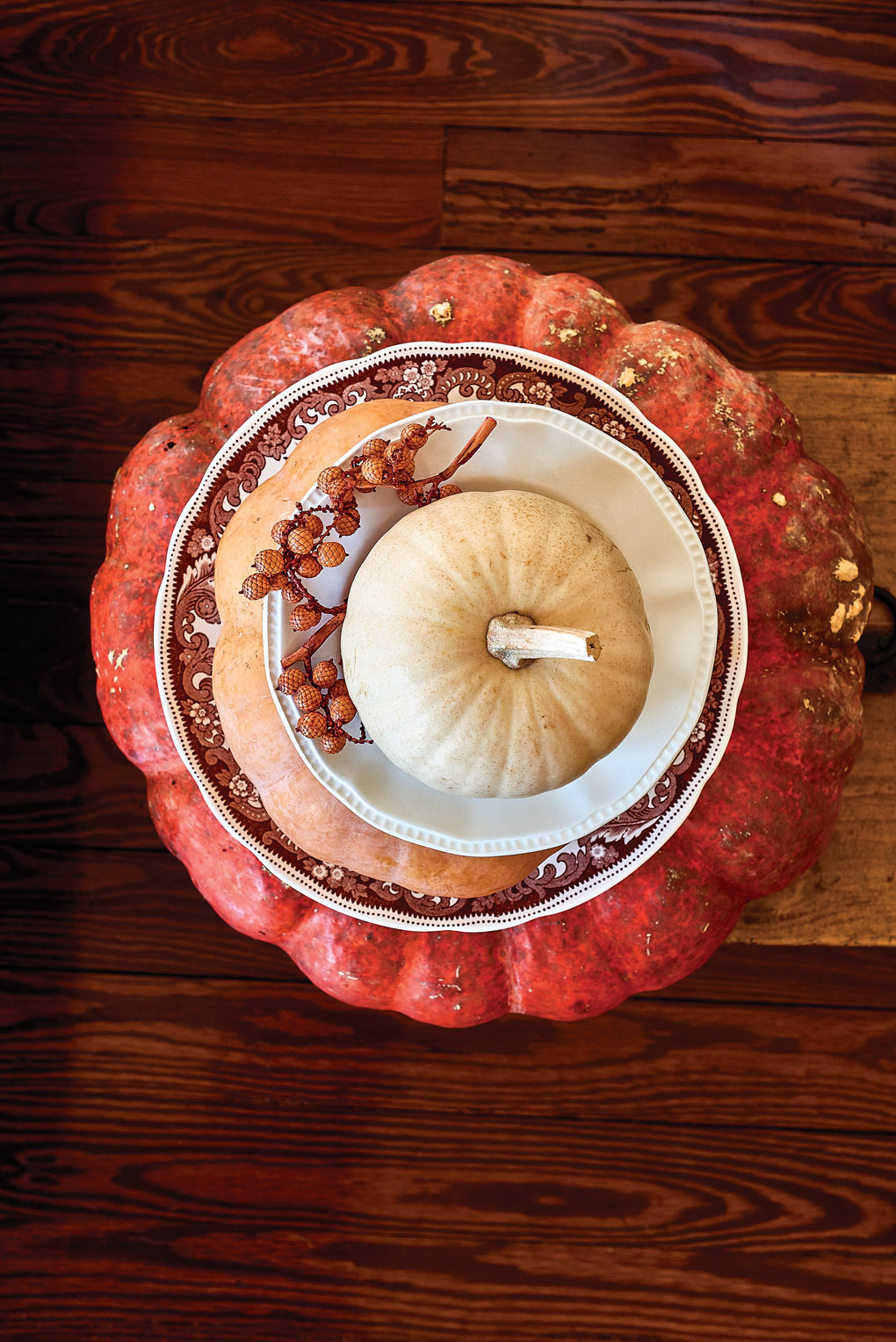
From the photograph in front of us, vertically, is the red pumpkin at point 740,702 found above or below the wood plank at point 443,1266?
above

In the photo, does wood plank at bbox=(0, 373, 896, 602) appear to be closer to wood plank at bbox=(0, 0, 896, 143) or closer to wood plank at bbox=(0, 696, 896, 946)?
wood plank at bbox=(0, 696, 896, 946)

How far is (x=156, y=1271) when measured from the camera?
1.31 m

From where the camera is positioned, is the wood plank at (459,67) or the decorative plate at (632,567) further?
the wood plank at (459,67)

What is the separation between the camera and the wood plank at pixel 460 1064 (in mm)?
1300

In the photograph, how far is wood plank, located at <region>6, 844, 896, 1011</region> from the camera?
1299 mm

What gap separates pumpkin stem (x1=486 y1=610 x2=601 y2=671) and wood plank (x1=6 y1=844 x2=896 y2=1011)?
0.88 metres

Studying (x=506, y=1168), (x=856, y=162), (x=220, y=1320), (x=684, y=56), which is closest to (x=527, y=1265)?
(x=506, y=1168)

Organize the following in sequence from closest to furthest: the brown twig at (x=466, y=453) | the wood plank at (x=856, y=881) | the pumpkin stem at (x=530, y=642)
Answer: the pumpkin stem at (x=530, y=642) < the brown twig at (x=466, y=453) < the wood plank at (x=856, y=881)

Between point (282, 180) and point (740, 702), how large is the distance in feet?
3.35

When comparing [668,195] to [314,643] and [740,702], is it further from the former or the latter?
[314,643]

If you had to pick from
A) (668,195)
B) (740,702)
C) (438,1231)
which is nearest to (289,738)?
(740,702)

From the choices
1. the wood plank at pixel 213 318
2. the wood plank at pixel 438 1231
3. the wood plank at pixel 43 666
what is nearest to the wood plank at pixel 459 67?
the wood plank at pixel 213 318

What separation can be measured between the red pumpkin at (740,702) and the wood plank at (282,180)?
52cm

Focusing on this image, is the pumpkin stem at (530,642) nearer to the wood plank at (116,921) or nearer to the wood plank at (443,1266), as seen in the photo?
the wood plank at (116,921)
